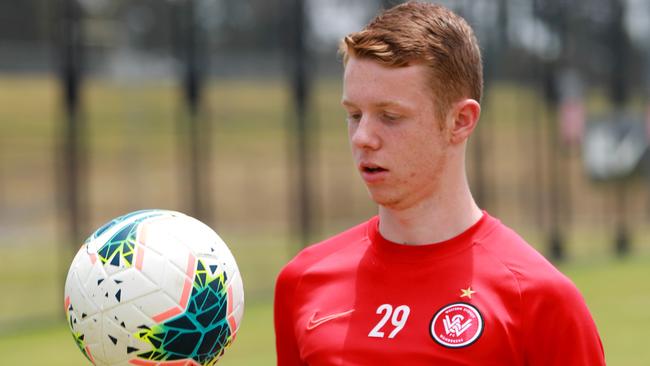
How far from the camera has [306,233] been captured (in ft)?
47.8

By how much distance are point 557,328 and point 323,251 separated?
77cm

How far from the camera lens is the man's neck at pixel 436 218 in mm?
3023

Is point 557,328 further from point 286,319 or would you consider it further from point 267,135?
point 267,135

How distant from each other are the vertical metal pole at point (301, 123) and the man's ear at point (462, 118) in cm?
1134

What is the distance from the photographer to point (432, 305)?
2.97m

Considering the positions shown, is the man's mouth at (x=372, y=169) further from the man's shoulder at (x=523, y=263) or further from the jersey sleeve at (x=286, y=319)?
the jersey sleeve at (x=286, y=319)

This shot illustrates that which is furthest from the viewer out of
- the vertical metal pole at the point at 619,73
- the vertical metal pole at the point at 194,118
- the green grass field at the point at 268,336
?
the vertical metal pole at the point at 619,73

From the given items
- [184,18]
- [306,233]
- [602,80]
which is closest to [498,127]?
[602,80]

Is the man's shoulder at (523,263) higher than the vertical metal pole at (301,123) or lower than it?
higher

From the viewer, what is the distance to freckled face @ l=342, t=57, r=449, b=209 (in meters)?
2.86

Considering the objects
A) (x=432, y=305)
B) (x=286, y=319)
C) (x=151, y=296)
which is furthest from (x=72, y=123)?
(x=432, y=305)

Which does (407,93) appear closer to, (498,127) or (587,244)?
(498,127)

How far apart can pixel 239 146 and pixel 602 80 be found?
6.14m

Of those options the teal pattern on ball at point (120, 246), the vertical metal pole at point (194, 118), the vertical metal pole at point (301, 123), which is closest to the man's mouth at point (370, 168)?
the teal pattern on ball at point (120, 246)
